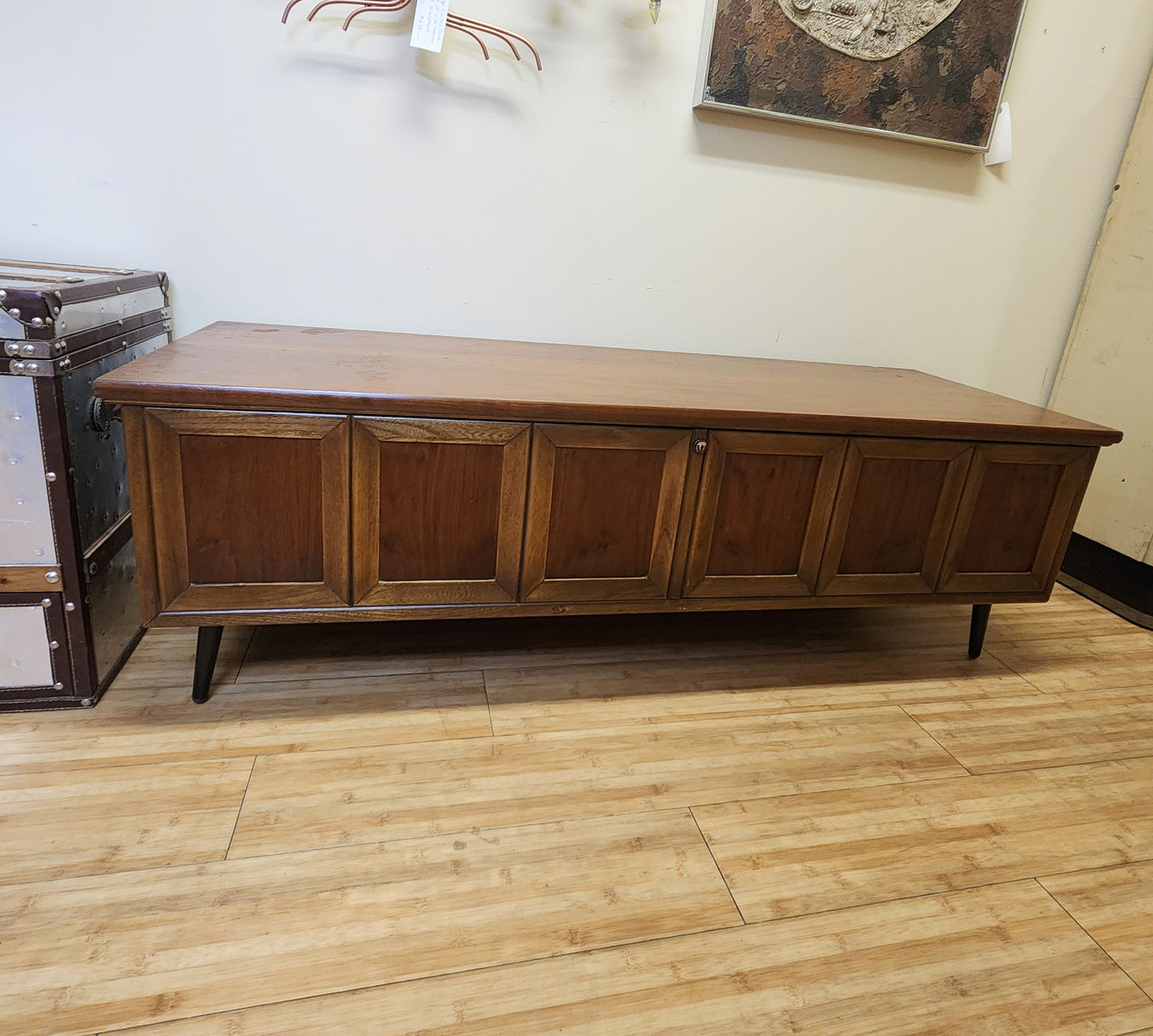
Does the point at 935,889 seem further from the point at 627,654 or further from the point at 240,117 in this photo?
the point at 240,117

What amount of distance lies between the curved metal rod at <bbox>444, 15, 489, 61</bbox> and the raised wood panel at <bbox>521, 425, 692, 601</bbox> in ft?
3.00

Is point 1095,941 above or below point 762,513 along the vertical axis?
below

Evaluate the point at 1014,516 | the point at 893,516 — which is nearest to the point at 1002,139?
the point at 1014,516

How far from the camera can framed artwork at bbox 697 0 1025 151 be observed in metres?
1.67

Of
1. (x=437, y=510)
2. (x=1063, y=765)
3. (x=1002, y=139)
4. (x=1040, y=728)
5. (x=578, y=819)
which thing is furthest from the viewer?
(x=1002, y=139)

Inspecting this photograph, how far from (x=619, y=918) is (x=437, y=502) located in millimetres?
675

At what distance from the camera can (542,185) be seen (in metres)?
1.69

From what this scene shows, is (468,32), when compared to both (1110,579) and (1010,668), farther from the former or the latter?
(1110,579)

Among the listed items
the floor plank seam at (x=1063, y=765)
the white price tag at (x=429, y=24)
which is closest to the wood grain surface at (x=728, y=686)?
the floor plank seam at (x=1063, y=765)

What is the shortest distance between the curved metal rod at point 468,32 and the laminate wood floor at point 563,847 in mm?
1240

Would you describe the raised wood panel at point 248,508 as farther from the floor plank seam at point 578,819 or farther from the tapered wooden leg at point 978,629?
the tapered wooden leg at point 978,629

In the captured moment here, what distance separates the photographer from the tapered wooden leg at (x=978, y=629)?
170 cm

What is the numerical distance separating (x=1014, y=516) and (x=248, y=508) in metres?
1.49

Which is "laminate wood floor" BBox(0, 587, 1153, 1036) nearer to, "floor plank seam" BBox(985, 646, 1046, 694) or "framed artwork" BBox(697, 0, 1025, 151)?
"floor plank seam" BBox(985, 646, 1046, 694)
